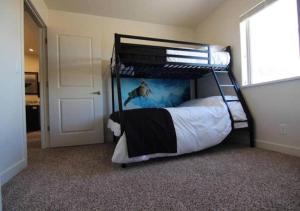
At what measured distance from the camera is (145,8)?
2.94 meters

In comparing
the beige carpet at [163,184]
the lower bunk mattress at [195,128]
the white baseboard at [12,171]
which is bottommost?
the beige carpet at [163,184]

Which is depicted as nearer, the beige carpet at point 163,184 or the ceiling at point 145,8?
the beige carpet at point 163,184

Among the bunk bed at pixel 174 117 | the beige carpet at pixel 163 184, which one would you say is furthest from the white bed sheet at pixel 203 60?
the beige carpet at pixel 163 184

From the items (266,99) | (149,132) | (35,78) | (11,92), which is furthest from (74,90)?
(35,78)

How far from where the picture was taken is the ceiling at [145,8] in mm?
2754

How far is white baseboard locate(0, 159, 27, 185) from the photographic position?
4.63ft

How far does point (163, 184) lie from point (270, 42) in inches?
91.9

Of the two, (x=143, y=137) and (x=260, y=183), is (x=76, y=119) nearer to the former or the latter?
(x=143, y=137)

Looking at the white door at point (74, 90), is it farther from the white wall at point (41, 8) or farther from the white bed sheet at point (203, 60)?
the white bed sheet at point (203, 60)

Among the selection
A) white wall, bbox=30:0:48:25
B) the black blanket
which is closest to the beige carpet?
the black blanket

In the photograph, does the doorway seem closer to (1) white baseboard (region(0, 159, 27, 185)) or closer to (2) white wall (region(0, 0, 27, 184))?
(2) white wall (region(0, 0, 27, 184))

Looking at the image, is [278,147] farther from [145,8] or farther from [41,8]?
[41,8]

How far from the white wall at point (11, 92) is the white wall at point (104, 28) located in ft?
3.61

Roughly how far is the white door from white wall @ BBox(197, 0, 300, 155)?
2.20 m
